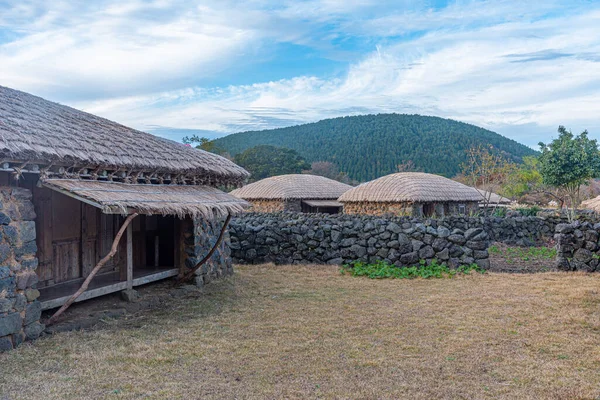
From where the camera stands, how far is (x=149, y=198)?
7465mm

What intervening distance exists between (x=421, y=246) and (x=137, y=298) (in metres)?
6.57

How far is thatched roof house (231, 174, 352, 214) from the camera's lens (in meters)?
24.4

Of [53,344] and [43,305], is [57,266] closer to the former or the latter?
[43,305]

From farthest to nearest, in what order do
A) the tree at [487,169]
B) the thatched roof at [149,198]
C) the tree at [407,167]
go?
the tree at [407,167] < the tree at [487,169] < the thatched roof at [149,198]

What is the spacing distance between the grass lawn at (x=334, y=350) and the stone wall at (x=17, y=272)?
0.84ft

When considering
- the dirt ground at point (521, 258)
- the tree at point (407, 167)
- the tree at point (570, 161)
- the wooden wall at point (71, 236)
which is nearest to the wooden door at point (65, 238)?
the wooden wall at point (71, 236)

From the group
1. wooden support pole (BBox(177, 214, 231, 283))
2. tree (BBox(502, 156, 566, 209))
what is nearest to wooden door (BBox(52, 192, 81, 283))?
wooden support pole (BBox(177, 214, 231, 283))

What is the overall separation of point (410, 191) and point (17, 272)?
15.7 m

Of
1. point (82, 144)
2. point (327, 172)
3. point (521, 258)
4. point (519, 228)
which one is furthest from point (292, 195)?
point (327, 172)

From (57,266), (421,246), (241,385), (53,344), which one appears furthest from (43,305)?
(421,246)

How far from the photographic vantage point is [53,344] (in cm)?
614

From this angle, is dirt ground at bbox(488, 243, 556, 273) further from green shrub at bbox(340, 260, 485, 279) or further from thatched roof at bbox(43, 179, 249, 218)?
thatched roof at bbox(43, 179, 249, 218)

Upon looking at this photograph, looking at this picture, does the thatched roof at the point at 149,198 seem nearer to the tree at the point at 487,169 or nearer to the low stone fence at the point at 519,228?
the low stone fence at the point at 519,228

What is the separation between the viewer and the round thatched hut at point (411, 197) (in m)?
19.6
